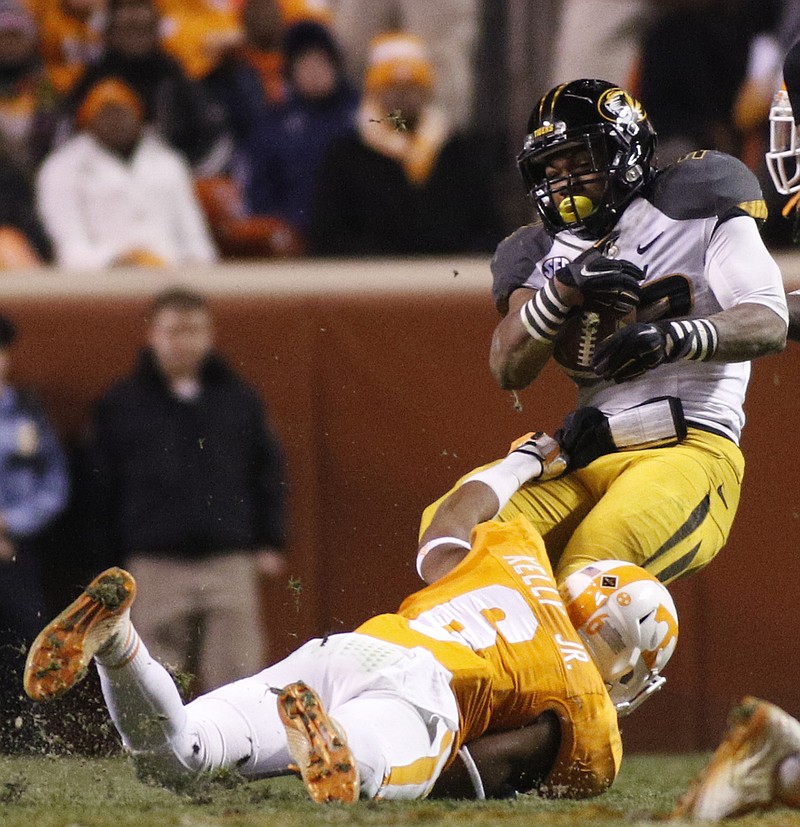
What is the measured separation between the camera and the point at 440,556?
429cm

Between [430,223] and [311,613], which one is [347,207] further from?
[311,613]

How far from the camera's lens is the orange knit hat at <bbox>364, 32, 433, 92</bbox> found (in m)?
7.53

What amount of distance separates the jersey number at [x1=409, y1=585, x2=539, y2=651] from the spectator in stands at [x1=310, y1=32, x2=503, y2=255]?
3.30 meters

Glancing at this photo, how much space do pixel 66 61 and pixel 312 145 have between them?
142cm

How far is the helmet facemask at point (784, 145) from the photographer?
197 inches

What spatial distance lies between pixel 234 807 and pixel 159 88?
4.82 metres

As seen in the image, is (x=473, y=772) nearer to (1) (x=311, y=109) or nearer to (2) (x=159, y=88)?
(1) (x=311, y=109)

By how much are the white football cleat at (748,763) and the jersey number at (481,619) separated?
0.71 metres

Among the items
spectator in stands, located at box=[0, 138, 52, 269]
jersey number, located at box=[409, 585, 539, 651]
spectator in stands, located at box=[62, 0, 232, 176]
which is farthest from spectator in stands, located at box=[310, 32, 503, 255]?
jersey number, located at box=[409, 585, 539, 651]

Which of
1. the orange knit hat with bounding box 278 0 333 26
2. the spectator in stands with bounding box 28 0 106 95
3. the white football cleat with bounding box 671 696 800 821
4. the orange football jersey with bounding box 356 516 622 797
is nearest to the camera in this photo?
the white football cleat with bounding box 671 696 800 821

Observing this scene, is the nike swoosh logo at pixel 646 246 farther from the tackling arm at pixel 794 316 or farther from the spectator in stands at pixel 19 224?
the spectator in stands at pixel 19 224

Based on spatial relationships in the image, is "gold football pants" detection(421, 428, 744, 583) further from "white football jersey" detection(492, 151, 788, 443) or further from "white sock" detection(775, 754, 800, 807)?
"white sock" detection(775, 754, 800, 807)

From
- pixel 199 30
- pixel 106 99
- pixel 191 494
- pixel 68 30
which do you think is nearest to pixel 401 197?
pixel 106 99

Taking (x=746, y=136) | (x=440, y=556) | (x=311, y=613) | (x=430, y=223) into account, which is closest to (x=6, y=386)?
(x=311, y=613)
